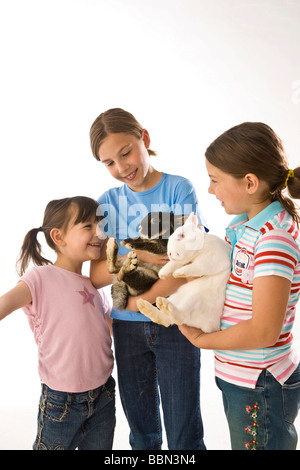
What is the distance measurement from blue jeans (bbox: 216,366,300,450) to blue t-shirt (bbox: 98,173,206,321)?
1.19 feet

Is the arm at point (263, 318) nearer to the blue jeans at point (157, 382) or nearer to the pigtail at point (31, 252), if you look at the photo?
the blue jeans at point (157, 382)

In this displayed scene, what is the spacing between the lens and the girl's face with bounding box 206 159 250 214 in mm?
1081

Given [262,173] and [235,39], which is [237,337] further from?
[235,39]

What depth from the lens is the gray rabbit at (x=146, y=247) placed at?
1156 millimetres

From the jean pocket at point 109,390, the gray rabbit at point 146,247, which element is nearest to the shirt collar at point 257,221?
the gray rabbit at point 146,247

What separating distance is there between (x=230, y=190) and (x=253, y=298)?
0.26 m

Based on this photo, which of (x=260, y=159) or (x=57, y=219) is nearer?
(x=260, y=159)

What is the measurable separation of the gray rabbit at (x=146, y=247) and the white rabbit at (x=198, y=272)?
8cm

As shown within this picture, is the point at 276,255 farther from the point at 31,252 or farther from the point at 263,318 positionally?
the point at 31,252

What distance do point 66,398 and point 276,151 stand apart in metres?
0.84

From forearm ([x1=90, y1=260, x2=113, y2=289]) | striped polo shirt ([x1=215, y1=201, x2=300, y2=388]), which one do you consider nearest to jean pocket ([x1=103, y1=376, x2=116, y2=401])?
forearm ([x1=90, y1=260, x2=113, y2=289])

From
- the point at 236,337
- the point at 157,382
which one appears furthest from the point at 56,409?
the point at 236,337

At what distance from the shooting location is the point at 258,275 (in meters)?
1.00
